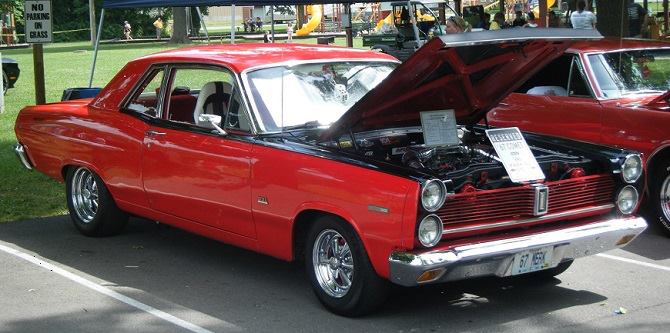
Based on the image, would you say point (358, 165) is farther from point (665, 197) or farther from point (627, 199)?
point (665, 197)

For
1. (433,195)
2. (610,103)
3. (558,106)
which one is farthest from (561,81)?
(433,195)

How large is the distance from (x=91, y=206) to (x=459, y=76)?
352cm

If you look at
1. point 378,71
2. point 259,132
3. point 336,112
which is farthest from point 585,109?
point 259,132

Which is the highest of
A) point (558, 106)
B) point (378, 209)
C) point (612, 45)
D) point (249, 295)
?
point (612, 45)

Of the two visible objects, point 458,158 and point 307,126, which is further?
point 307,126

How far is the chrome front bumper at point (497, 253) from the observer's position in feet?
17.3

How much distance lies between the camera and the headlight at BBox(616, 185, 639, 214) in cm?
620

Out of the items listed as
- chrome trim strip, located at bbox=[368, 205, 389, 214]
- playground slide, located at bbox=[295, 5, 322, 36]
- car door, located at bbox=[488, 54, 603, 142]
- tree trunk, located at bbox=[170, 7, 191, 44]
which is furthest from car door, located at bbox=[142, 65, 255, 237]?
tree trunk, located at bbox=[170, 7, 191, 44]

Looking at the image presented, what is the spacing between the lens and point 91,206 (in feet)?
26.6

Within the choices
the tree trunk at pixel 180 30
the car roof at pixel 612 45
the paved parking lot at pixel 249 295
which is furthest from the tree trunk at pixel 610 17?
the tree trunk at pixel 180 30

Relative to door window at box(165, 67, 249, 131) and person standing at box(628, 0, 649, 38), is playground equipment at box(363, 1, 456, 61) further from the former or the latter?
door window at box(165, 67, 249, 131)

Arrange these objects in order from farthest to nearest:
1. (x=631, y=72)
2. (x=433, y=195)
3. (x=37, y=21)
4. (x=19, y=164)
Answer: (x=19, y=164) → (x=37, y=21) → (x=631, y=72) → (x=433, y=195)

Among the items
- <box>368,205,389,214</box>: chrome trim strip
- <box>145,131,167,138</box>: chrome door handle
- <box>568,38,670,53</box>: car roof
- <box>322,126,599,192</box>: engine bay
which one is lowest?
<box>368,205,389,214</box>: chrome trim strip

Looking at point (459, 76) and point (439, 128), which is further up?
point (459, 76)
